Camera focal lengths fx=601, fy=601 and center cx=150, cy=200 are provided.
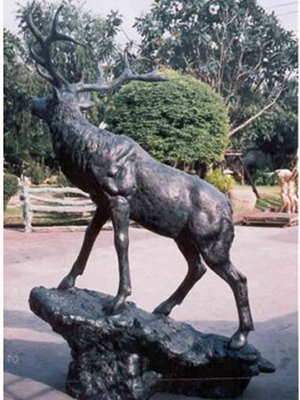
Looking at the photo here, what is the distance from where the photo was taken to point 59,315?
275 centimetres

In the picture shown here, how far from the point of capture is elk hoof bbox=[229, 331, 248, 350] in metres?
2.87

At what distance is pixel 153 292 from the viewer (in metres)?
5.02

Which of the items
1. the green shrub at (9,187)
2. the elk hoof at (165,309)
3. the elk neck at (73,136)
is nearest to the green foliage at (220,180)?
the elk hoof at (165,309)

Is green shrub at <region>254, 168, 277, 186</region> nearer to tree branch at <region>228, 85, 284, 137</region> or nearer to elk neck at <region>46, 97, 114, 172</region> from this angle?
tree branch at <region>228, 85, 284, 137</region>

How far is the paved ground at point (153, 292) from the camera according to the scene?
3.16 m


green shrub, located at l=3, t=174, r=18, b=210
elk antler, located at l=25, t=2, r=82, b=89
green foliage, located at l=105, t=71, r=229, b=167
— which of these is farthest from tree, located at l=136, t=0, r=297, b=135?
green shrub, located at l=3, t=174, r=18, b=210

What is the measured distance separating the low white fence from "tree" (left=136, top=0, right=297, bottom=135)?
372 cm

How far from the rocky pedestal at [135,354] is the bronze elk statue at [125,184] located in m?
0.13

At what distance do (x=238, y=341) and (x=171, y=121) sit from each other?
15.1ft

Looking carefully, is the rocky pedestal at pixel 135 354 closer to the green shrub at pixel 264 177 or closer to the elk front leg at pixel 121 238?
the elk front leg at pixel 121 238

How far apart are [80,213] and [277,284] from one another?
164 inches

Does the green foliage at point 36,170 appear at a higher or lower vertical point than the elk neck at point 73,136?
lower

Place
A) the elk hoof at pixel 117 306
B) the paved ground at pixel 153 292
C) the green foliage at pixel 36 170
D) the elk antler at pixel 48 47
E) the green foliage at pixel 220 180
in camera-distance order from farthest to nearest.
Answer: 1. the green foliage at pixel 220 180
2. the green foliage at pixel 36 170
3. the paved ground at pixel 153 292
4. the elk hoof at pixel 117 306
5. the elk antler at pixel 48 47

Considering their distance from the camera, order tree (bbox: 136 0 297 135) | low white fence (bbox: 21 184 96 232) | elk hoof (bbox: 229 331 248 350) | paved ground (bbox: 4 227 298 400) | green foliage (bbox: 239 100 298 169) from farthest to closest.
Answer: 1. low white fence (bbox: 21 184 96 232)
2. tree (bbox: 136 0 297 135)
3. green foliage (bbox: 239 100 298 169)
4. paved ground (bbox: 4 227 298 400)
5. elk hoof (bbox: 229 331 248 350)
